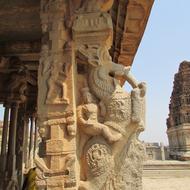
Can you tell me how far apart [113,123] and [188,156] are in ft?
76.3

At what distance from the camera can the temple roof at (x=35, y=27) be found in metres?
4.30

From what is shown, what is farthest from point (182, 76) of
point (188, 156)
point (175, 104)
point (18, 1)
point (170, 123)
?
point (18, 1)

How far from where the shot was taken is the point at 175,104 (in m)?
29.6

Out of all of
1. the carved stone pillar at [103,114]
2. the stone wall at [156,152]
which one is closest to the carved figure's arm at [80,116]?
the carved stone pillar at [103,114]

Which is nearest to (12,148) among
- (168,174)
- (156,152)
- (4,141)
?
(4,141)

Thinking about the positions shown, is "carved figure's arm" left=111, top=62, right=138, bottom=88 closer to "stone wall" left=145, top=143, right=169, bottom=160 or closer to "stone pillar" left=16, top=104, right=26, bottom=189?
"stone pillar" left=16, top=104, right=26, bottom=189

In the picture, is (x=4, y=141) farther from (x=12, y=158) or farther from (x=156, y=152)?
(x=156, y=152)

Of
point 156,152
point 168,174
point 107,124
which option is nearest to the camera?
→ point 107,124

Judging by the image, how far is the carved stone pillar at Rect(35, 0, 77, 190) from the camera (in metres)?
2.70

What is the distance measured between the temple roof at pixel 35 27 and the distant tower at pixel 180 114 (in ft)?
73.6

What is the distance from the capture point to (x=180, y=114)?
92.2 ft

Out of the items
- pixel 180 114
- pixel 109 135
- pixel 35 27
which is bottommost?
pixel 109 135

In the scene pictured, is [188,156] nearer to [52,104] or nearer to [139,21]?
[139,21]

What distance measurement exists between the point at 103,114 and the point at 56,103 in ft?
1.84
